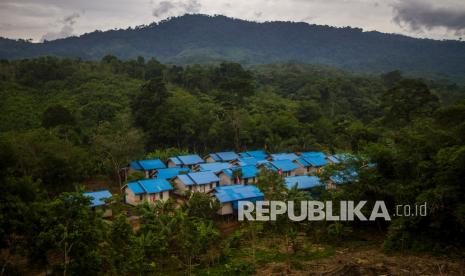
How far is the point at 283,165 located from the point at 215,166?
6.09 metres

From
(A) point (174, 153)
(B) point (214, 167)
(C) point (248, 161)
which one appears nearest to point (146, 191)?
(B) point (214, 167)

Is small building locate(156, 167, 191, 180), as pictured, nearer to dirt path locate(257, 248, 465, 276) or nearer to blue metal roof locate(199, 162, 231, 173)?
blue metal roof locate(199, 162, 231, 173)

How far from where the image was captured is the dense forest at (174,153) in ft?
49.9

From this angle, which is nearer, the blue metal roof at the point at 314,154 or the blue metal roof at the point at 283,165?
the blue metal roof at the point at 283,165

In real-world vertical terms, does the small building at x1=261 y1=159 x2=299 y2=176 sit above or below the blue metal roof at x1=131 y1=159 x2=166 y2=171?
below

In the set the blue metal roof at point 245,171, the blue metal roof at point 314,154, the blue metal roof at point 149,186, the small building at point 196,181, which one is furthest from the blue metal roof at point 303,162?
the blue metal roof at point 149,186

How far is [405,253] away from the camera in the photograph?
1942 centimetres

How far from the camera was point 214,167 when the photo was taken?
36.2m

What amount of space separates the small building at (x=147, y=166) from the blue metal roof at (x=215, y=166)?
376 centimetres

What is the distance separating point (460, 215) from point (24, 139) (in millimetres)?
24804

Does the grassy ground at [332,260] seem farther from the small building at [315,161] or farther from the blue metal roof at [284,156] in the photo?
the blue metal roof at [284,156]

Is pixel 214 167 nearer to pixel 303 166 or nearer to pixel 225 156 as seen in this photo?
pixel 225 156

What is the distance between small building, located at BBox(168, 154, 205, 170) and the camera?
124 ft

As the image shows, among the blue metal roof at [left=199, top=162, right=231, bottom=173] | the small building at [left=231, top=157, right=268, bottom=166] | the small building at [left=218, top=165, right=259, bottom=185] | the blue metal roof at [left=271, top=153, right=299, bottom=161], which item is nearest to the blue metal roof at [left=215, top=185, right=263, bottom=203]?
the small building at [left=218, top=165, right=259, bottom=185]
